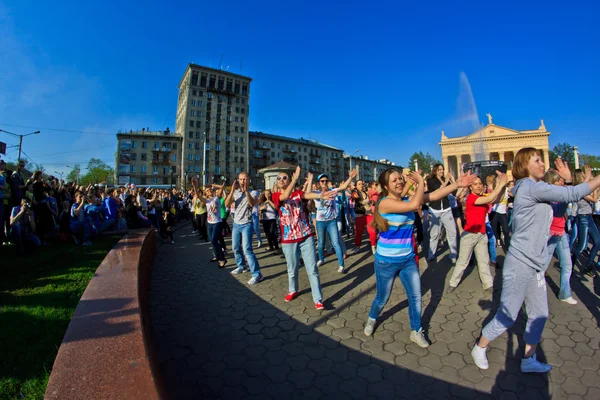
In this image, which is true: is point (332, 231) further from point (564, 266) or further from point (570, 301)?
point (570, 301)

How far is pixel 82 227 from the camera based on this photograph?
8.57 meters

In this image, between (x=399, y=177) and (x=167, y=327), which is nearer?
(x=399, y=177)

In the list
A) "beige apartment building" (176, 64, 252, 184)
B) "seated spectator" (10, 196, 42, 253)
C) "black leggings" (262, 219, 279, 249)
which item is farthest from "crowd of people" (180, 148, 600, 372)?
"beige apartment building" (176, 64, 252, 184)

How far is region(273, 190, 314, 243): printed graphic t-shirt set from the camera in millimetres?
4652

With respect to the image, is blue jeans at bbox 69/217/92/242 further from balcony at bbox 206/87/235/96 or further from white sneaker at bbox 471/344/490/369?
balcony at bbox 206/87/235/96

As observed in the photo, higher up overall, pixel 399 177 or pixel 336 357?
pixel 399 177

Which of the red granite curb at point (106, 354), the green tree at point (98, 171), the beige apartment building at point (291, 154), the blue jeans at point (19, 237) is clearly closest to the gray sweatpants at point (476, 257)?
the red granite curb at point (106, 354)

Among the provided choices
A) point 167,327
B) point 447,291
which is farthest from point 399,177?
point 167,327

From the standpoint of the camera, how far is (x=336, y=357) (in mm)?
3191

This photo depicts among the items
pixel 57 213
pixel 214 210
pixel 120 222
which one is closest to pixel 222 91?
pixel 120 222

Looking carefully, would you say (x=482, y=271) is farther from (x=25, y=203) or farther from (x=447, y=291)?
(x=25, y=203)

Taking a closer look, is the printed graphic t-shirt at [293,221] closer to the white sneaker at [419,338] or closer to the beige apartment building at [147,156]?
the white sneaker at [419,338]

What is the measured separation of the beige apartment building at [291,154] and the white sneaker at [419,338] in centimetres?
7714

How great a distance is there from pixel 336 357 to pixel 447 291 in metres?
2.90
